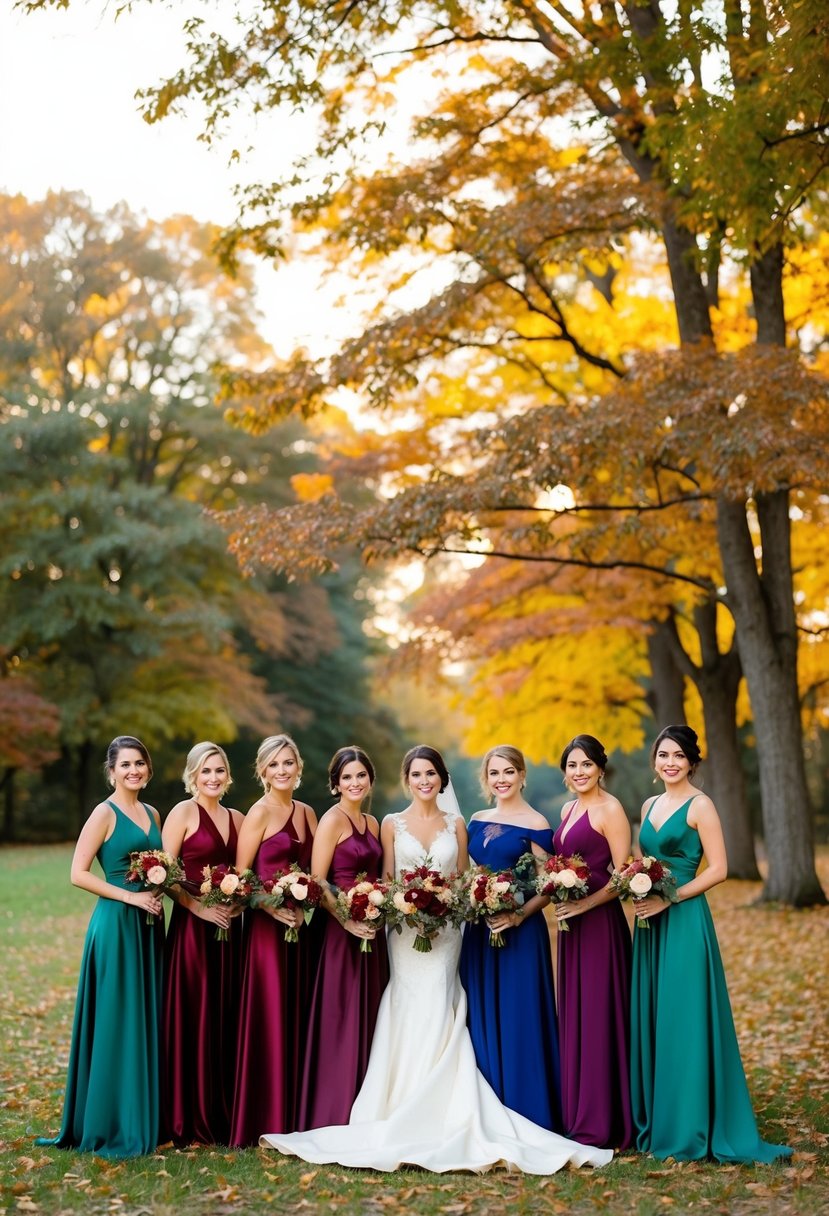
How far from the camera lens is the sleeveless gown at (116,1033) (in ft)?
23.3

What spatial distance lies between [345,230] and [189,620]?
17960 millimetres

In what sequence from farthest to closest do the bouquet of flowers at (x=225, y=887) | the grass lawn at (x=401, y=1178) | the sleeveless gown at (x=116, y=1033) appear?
the bouquet of flowers at (x=225, y=887) < the sleeveless gown at (x=116, y=1033) < the grass lawn at (x=401, y=1178)

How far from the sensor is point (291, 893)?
728cm

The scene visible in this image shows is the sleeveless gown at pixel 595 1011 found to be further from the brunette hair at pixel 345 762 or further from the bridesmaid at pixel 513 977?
the brunette hair at pixel 345 762

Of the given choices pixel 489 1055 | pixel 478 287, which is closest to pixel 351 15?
pixel 478 287

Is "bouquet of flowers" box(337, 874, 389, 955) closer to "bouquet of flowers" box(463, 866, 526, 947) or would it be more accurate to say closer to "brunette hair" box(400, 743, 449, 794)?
"bouquet of flowers" box(463, 866, 526, 947)

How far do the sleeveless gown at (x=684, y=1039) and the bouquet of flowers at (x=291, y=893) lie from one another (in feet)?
6.01

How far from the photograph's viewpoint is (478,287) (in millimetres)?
16141

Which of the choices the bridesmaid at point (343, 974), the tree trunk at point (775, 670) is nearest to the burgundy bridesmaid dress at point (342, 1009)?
the bridesmaid at point (343, 974)

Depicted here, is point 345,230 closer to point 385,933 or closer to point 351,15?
point 351,15

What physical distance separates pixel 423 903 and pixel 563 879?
782 millimetres

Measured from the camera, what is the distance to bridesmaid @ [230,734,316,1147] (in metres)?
7.36

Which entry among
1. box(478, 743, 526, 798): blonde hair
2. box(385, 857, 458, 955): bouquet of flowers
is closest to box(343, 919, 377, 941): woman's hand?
box(385, 857, 458, 955): bouquet of flowers

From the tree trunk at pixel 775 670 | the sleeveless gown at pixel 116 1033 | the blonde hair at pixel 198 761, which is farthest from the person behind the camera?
the tree trunk at pixel 775 670
